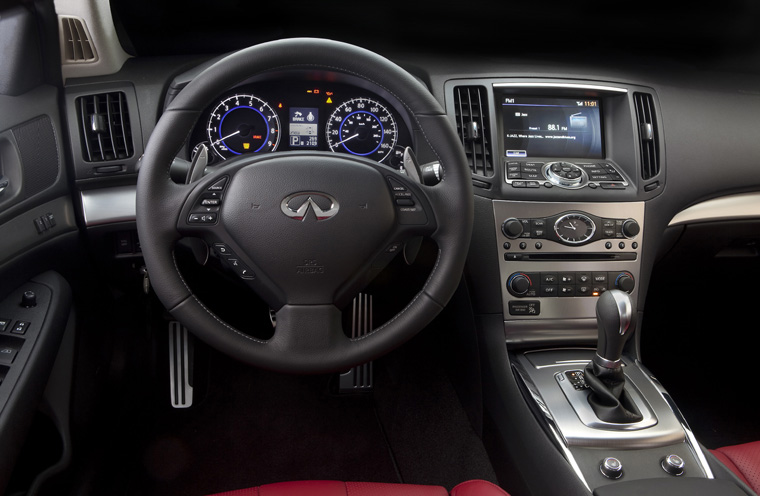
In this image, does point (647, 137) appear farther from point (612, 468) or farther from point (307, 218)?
point (307, 218)

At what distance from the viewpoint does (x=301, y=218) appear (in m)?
1.05

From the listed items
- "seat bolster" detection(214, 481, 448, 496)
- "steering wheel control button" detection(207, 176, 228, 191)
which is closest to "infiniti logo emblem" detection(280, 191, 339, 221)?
"steering wheel control button" detection(207, 176, 228, 191)

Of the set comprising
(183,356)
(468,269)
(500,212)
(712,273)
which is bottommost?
(183,356)

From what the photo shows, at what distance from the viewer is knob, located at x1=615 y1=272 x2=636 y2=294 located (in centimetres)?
152

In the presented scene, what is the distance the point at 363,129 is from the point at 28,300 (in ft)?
2.72

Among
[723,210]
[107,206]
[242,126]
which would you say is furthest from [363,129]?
[723,210]

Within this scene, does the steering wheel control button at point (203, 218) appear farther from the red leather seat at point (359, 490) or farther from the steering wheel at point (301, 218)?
the red leather seat at point (359, 490)

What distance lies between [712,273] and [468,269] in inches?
38.0

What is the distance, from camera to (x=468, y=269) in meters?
1.48

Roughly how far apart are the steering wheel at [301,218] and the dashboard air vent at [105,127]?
1.40ft

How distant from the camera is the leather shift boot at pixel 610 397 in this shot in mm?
1253

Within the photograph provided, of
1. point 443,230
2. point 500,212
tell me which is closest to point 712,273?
point 500,212

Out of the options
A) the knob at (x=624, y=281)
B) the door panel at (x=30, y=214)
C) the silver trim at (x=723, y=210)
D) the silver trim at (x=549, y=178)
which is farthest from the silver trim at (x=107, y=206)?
the silver trim at (x=723, y=210)

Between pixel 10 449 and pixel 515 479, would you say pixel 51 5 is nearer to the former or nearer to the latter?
pixel 10 449
